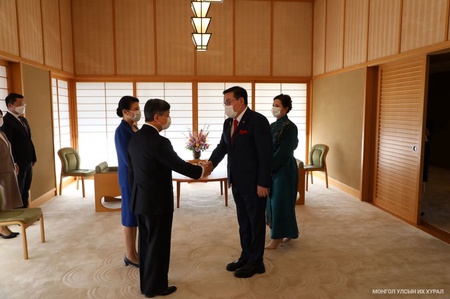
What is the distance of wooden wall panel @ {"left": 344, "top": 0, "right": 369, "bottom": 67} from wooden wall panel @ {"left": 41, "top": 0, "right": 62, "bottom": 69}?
485 cm

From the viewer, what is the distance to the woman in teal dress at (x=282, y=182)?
→ 331 centimetres

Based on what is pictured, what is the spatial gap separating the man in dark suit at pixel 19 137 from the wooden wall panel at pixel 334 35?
4.94 m

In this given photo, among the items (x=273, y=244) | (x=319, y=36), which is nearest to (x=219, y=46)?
(x=319, y=36)

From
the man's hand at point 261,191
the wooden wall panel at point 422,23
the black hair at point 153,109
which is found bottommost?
the man's hand at point 261,191

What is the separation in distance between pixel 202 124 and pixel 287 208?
4.12 metres

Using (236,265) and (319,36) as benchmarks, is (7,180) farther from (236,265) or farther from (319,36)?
(319,36)

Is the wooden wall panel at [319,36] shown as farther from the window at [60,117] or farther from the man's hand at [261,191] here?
the window at [60,117]

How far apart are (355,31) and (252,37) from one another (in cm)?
224

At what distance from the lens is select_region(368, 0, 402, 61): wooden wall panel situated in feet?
14.4

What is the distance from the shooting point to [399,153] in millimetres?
4496

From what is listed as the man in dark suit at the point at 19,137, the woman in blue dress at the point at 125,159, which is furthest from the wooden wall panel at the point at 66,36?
the woman in blue dress at the point at 125,159

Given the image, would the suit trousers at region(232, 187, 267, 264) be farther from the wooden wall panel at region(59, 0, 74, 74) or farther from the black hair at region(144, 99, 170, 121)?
the wooden wall panel at region(59, 0, 74, 74)

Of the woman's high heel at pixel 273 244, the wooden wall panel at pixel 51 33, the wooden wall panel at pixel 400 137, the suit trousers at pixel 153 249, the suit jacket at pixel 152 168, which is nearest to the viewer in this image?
the suit jacket at pixel 152 168

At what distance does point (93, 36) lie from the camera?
664 centimetres
